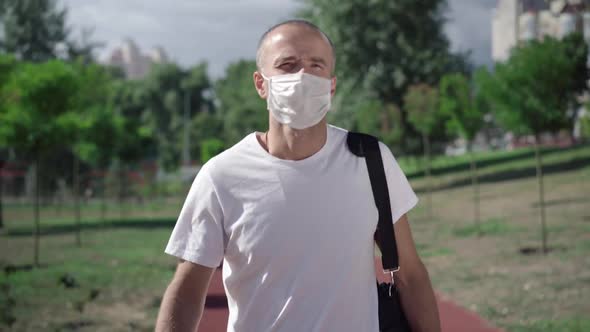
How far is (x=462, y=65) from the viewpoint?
3600 cm

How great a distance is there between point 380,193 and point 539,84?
1284 cm

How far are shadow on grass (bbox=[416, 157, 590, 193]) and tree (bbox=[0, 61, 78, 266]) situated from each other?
16698 millimetres

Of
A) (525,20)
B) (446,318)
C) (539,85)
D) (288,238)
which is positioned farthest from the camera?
(525,20)

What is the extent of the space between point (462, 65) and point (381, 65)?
459 centimetres

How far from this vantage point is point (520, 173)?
29484 millimetres

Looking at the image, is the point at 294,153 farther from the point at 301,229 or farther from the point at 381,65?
the point at 381,65

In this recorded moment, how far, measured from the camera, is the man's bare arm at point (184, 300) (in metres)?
2.04

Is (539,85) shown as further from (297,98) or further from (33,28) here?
(33,28)

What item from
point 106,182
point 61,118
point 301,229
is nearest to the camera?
point 301,229

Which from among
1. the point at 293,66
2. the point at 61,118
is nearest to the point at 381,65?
the point at 61,118

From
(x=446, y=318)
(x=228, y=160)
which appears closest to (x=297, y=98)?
(x=228, y=160)

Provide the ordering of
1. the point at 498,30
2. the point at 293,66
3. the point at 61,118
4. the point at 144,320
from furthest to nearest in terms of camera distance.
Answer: the point at 498,30
the point at 61,118
the point at 144,320
the point at 293,66

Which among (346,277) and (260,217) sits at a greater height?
(260,217)

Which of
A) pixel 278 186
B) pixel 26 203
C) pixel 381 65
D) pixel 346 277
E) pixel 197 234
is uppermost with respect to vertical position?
pixel 381 65
